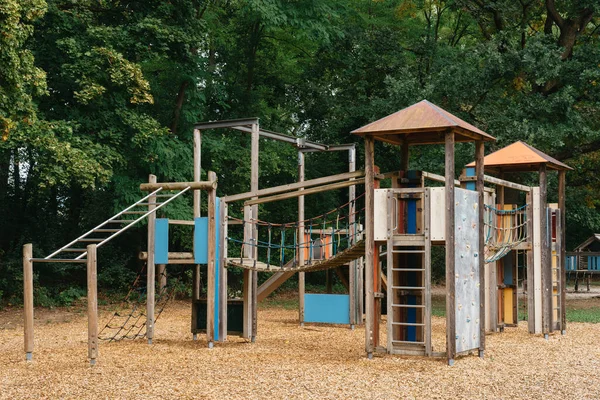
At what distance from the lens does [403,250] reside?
12.4 m

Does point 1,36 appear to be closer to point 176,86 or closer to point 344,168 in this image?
point 176,86

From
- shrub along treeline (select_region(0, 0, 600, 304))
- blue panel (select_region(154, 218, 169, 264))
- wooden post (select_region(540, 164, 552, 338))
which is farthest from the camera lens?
shrub along treeline (select_region(0, 0, 600, 304))

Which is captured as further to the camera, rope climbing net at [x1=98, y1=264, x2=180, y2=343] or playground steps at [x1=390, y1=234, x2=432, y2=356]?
rope climbing net at [x1=98, y1=264, x2=180, y2=343]

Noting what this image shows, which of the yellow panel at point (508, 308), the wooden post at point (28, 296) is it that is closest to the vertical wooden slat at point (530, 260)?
the yellow panel at point (508, 308)

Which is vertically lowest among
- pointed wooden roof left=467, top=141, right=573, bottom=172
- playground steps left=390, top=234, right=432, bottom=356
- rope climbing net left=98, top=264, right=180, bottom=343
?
rope climbing net left=98, top=264, right=180, bottom=343

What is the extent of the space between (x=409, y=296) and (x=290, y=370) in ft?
8.59

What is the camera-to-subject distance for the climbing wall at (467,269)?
1159cm

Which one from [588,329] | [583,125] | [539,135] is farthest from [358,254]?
[583,125]

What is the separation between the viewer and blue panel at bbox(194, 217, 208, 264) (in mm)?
13242

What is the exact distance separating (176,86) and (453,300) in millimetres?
14403

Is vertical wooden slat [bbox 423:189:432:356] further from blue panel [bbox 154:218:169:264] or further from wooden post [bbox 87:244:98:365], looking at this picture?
wooden post [bbox 87:244:98:365]

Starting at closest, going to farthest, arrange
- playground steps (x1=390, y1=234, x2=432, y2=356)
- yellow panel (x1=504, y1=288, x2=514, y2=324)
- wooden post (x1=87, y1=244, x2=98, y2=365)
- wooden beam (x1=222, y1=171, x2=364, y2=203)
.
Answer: wooden post (x1=87, y1=244, x2=98, y2=365), playground steps (x1=390, y1=234, x2=432, y2=356), wooden beam (x1=222, y1=171, x2=364, y2=203), yellow panel (x1=504, y1=288, x2=514, y2=324)

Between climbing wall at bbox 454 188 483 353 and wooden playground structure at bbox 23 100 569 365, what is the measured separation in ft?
0.09

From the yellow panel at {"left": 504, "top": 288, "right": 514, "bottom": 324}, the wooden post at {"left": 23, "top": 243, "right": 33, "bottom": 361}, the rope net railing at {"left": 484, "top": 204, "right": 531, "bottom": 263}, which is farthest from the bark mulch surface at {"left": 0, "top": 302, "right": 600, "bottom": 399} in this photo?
the rope net railing at {"left": 484, "top": 204, "right": 531, "bottom": 263}
